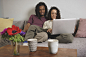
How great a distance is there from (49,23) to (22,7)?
3.30 ft

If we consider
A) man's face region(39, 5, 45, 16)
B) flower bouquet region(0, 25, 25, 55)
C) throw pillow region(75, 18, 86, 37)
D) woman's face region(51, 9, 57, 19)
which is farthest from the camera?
man's face region(39, 5, 45, 16)

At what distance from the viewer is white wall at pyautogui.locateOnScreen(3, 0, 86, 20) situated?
2049mm

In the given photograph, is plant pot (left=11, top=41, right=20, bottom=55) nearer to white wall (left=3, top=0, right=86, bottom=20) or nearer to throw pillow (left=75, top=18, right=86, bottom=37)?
throw pillow (left=75, top=18, right=86, bottom=37)

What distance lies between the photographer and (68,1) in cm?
210

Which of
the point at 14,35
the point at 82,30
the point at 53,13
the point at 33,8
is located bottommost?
the point at 82,30

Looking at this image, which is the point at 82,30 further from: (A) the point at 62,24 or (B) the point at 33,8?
(B) the point at 33,8

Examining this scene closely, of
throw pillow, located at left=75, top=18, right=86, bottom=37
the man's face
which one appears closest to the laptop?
throw pillow, located at left=75, top=18, right=86, bottom=37

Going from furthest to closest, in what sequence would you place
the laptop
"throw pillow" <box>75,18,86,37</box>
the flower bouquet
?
"throw pillow" <box>75,18,86,37</box>
the laptop
the flower bouquet

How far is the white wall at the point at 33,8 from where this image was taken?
205 centimetres

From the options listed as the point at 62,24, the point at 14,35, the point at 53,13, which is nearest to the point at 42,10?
the point at 53,13

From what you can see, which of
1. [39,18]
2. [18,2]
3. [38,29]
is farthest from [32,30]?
[18,2]

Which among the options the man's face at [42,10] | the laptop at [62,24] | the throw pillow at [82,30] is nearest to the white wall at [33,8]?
the man's face at [42,10]

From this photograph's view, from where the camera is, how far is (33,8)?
7.72ft

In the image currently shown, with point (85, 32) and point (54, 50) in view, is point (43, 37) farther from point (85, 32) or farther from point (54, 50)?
point (85, 32)
